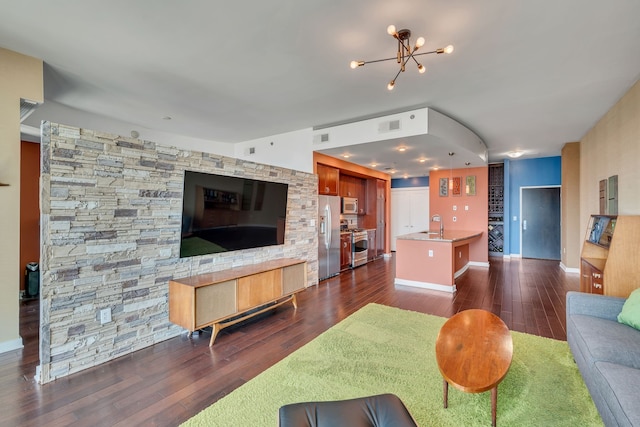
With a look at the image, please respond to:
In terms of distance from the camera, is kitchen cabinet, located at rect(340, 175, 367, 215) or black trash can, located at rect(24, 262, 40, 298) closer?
black trash can, located at rect(24, 262, 40, 298)

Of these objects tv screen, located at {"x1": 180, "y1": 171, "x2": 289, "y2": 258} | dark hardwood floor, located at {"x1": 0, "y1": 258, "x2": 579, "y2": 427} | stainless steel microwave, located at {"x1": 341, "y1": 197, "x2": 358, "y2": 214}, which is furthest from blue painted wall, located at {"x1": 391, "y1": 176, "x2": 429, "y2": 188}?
tv screen, located at {"x1": 180, "y1": 171, "x2": 289, "y2": 258}

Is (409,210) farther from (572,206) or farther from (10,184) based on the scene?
(10,184)

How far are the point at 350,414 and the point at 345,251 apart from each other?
5305mm

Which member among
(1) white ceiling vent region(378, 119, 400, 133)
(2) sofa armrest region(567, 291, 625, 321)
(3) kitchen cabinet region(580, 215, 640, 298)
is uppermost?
(1) white ceiling vent region(378, 119, 400, 133)

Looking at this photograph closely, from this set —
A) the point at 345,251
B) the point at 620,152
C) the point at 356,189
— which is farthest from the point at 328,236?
the point at 620,152

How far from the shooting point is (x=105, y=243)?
2666 millimetres

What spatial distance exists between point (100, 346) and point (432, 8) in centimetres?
399

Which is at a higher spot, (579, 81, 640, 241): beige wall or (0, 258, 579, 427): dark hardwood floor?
(579, 81, 640, 241): beige wall

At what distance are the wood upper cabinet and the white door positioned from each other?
387 cm

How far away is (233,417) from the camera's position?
1.90m

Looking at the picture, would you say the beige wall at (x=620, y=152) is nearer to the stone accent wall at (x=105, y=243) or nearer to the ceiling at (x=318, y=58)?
the ceiling at (x=318, y=58)

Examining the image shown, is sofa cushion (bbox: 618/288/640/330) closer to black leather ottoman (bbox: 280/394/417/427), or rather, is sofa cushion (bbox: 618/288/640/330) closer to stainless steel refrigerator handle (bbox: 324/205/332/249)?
black leather ottoman (bbox: 280/394/417/427)

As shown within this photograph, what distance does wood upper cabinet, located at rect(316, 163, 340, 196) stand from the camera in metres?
5.88

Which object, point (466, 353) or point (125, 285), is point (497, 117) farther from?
point (125, 285)
